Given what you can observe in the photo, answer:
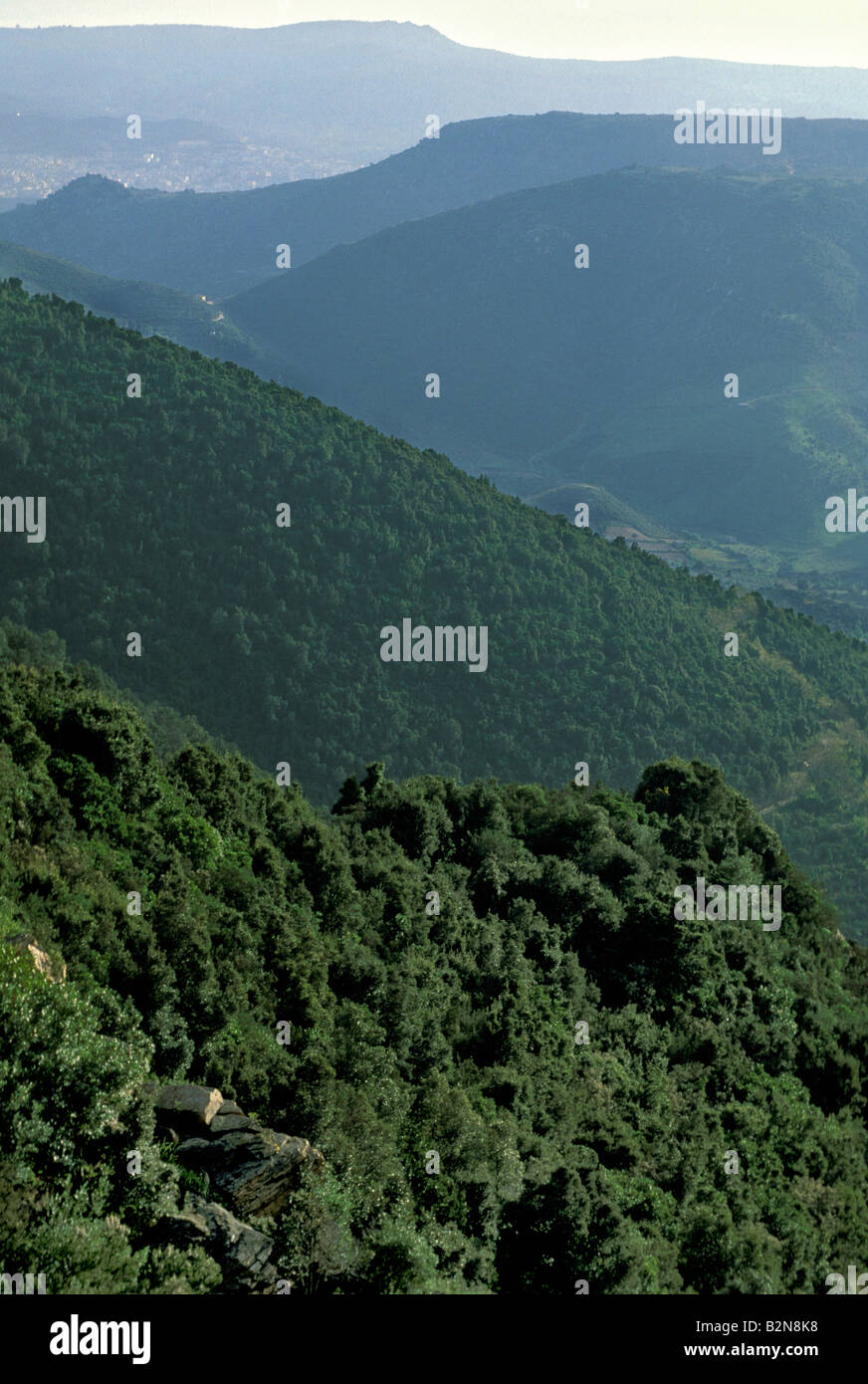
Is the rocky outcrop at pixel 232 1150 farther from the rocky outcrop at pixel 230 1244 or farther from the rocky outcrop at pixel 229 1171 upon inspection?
the rocky outcrop at pixel 230 1244

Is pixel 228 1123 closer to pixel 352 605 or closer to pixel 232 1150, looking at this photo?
pixel 232 1150

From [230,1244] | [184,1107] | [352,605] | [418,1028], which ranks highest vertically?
[352,605]

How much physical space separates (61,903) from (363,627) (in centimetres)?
6244

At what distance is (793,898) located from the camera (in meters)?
48.8

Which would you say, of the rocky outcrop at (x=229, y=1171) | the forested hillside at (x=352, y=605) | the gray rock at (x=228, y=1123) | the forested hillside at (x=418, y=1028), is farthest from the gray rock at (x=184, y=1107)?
the forested hillside at (x=352, y=605)

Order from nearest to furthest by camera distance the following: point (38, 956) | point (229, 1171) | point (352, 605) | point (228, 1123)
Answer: point (229, 1171)
point (228, 1123)
point (38, 956)
point (352, 605)

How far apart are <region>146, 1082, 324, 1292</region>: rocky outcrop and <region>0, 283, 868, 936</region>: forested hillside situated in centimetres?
5576

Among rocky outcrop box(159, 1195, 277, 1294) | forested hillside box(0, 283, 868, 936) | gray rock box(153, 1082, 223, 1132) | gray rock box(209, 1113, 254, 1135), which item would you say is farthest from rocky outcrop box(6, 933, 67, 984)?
forested hillside box(0, 283, 868, 936)

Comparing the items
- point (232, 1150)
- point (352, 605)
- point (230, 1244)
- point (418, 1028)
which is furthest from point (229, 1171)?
point (352, 605)

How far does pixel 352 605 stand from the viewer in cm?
8694

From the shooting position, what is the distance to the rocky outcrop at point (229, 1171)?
17203 millimetres

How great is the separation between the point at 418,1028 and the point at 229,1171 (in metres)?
10.8

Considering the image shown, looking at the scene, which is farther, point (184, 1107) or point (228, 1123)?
point (228, 1123)

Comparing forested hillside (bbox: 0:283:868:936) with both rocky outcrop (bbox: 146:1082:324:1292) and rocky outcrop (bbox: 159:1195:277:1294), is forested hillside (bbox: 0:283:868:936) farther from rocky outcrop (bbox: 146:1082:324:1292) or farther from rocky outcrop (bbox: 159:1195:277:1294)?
rocky outcrop (bbox: 159:1195:277:1294)
